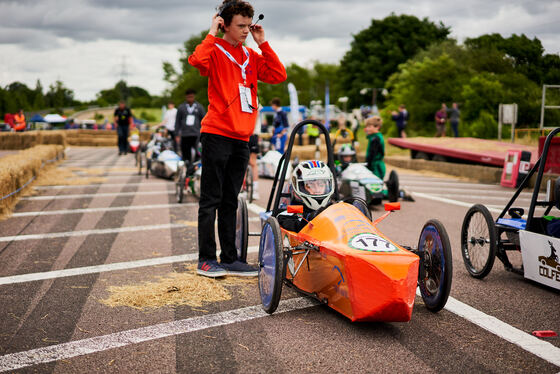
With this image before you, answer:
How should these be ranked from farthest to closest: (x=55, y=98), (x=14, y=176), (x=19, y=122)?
(x=55, y=98) < (x=19, y=122) < (x=14, y=176)

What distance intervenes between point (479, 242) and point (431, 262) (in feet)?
3.96

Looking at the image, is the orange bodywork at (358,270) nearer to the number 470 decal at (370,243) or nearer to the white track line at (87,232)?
the number 470 decal at (370,243)

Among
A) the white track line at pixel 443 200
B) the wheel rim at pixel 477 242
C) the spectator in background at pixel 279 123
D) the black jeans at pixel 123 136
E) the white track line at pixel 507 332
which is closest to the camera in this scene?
the white track line at pixel 507 332

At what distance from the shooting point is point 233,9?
4.60 meters

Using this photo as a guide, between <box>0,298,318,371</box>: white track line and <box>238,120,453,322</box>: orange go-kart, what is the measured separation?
142 mm

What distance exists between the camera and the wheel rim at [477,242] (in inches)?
198

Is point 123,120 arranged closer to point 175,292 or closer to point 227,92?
point 227,92

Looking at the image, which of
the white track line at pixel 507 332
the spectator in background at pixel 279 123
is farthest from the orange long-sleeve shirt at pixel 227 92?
the spectator in background at pixel 279 123

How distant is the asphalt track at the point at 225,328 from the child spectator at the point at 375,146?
407 cm

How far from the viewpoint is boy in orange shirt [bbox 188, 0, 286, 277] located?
15.3ft

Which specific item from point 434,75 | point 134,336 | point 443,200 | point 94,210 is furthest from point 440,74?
point 134,336

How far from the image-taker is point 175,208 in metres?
9.23

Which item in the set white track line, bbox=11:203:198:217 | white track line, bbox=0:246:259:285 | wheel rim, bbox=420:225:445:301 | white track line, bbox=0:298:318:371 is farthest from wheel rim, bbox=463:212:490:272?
white track line, bbox=11:203:198:217

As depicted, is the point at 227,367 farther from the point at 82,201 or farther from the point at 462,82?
the point at 462,82
